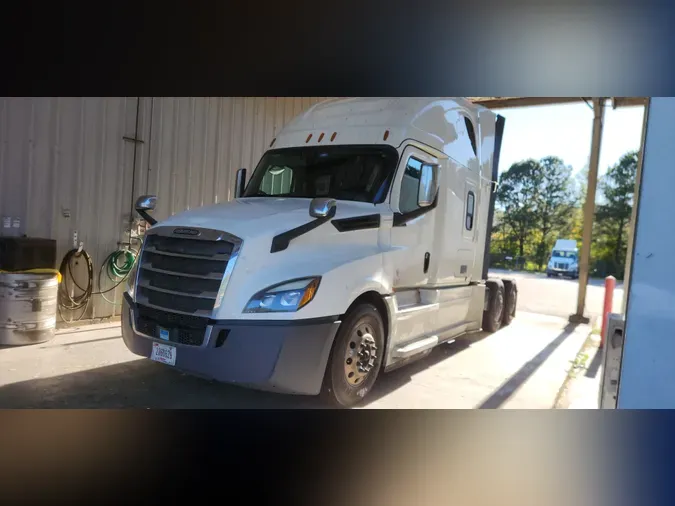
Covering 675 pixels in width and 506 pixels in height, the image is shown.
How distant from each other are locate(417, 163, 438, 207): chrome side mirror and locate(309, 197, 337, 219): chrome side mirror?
577mm

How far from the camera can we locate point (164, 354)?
6.88 feet

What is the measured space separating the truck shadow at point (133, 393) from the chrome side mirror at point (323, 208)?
2.92 ft

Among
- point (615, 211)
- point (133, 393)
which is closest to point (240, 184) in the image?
point (133, 393)

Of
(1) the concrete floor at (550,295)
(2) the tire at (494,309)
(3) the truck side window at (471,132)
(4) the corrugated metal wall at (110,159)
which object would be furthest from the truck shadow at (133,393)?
(3) the truck side window at (471,132)

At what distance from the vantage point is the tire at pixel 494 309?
2.50 metres

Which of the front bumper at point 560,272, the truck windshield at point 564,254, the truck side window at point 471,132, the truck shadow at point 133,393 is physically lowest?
the truck shadow at point 133,393

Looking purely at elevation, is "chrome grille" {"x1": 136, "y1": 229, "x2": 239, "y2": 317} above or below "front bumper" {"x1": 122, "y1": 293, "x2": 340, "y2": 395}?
above

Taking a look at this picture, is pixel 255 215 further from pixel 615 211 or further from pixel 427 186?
pixel 615 211

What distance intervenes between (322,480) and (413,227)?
1.44 metres

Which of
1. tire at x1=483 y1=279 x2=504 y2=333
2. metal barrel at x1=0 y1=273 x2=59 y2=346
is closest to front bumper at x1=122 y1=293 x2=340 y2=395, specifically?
metal barrel at x1=0 y1=273 x2=59 y2=346

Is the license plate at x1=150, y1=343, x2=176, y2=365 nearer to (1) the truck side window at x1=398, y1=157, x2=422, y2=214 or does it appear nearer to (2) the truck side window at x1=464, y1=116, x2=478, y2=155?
(1) the truck side window at x1=398, y1=157, x2=422, y2=214

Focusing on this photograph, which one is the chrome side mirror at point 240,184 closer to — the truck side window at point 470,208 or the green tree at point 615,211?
the truck side window at point 470,208

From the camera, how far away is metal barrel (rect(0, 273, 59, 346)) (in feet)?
7.53

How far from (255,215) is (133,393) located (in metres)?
1.03
